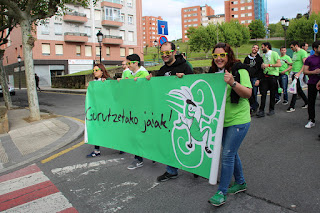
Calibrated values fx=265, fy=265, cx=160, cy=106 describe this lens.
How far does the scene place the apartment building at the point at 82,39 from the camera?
136 ft

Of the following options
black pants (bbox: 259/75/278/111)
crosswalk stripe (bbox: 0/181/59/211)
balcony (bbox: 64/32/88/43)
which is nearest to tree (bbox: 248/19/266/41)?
balcony (bbox: 64/32/88/43)

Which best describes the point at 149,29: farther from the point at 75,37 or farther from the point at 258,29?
the point at 75,37

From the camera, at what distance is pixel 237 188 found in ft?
10.8

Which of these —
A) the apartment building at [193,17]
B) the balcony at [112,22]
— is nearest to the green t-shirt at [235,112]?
the balcony at [112,22]

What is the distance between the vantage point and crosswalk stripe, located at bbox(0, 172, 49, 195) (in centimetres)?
396

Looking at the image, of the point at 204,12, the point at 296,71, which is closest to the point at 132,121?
the point at 296,71

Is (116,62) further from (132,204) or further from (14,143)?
(132,204)

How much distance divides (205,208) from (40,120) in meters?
8.16

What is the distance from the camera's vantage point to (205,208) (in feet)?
9.85

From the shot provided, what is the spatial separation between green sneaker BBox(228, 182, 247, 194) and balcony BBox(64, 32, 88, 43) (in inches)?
1723

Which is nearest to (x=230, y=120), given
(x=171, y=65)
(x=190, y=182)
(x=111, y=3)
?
(x=190, y=182)

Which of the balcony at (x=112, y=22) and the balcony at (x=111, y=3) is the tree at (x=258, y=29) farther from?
the balcony at (x=112, y=22)

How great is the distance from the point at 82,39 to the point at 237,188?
44.6 meters

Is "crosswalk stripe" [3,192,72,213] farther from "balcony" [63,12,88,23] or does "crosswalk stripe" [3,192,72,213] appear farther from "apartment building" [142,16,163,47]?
"apartment building" [142,16,163,47]
